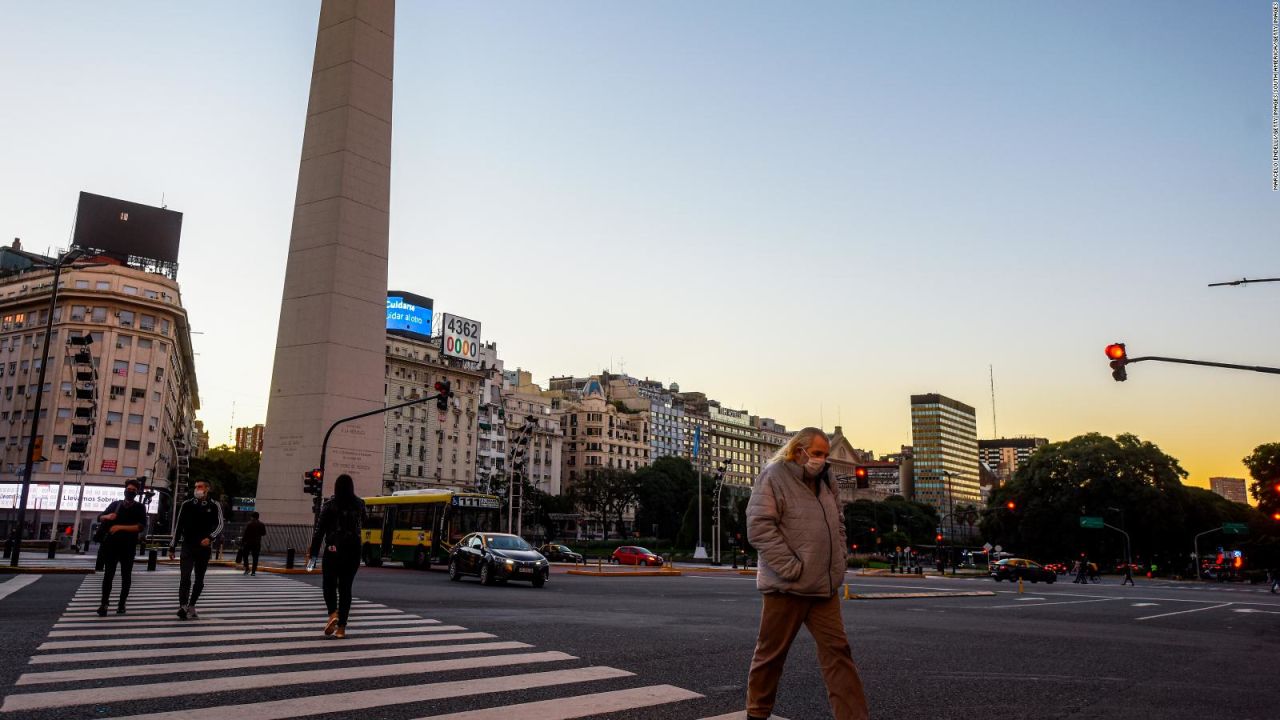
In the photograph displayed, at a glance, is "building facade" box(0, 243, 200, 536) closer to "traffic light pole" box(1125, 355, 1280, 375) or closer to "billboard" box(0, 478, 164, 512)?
"billboard" box(0, 478, 164, 512)

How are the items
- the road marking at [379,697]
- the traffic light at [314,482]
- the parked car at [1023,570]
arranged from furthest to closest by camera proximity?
the parked car at [1023,570]
the traffic light at [314,482]
the road marking at [379,697]

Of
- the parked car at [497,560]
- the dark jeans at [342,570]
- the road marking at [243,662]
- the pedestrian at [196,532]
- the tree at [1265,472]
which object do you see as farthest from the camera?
the tree at [1265,472]

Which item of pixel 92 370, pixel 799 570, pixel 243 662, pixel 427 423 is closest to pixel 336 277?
pixel 243 662

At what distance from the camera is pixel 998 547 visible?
7512 cm

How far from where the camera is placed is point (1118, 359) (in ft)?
58.3

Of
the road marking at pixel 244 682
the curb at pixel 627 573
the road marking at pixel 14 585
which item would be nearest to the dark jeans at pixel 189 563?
the road marking at pixel 244 682

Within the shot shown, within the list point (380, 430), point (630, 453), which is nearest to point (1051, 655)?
point (380, 430)

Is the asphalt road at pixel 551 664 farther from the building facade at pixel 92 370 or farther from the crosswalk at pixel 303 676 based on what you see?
the building facade at pixel 92 370

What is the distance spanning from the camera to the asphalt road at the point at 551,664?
5684mm

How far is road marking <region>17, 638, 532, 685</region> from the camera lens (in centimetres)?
618

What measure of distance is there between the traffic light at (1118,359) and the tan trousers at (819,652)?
15782mm

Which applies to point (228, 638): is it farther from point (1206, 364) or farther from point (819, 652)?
point (1206, 364)

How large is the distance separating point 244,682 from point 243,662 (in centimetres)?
103

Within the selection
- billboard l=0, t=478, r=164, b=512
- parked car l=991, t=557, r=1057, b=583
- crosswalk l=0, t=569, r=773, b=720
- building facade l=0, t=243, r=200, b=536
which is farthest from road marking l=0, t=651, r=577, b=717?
building facade l=0, t=243, r=200, b=536
